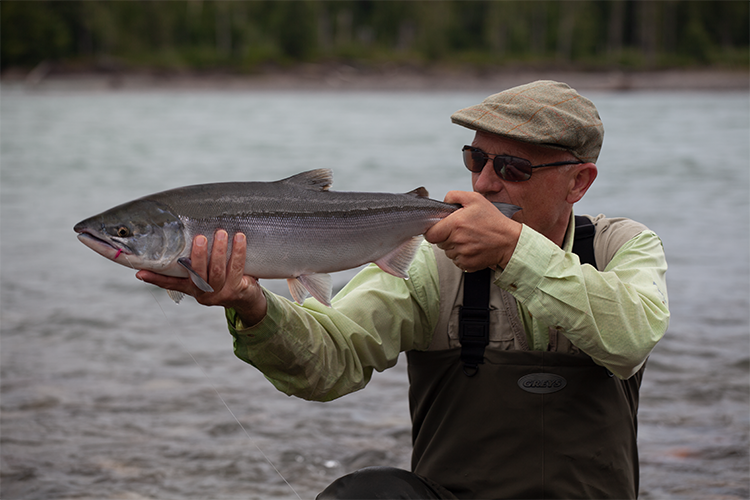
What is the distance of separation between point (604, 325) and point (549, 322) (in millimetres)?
186

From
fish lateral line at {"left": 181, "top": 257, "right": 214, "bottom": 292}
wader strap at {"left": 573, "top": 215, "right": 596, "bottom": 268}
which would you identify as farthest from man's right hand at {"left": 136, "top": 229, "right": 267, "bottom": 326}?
wader strap at {"left": 573, "top": 215, "right": 596, "bottom": 268}

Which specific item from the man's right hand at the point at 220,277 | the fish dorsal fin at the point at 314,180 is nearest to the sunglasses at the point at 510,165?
the fish dorsal fin at the point at 314,180

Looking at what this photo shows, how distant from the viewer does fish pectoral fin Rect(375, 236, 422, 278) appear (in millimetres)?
2830

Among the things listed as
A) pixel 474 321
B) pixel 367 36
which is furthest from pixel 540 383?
pixel 367 36

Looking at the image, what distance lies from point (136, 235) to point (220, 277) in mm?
281

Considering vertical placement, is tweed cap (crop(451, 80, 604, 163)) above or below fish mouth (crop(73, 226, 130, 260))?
above

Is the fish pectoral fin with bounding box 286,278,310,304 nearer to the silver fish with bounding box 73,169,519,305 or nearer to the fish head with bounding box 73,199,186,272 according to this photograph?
the silver fish with bounding box 73,169,519,305

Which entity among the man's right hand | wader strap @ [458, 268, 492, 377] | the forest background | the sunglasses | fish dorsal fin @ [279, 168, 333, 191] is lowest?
the forest background

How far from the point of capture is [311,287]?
8.86ft

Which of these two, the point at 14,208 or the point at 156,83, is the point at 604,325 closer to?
the point at 14,208

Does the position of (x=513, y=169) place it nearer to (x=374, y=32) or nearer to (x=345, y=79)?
(x=345, y=79)

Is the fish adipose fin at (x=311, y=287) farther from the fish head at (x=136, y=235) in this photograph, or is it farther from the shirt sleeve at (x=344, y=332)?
the fish head at (x=136, y=235)

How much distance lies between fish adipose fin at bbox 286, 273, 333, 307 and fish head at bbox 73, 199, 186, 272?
452 millimetres

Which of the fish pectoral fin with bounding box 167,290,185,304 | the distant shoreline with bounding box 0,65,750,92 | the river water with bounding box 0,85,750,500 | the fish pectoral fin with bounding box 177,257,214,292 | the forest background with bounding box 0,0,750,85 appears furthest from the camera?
the forest background with bounding box 0,0,750,85
